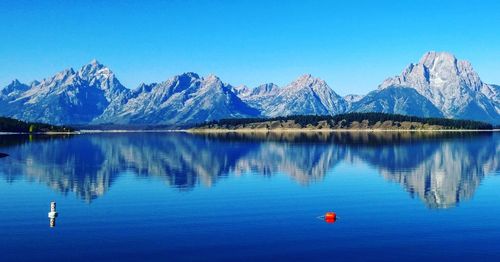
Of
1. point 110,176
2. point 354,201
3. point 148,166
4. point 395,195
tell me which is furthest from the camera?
point 148,166

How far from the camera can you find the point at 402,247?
152 feet

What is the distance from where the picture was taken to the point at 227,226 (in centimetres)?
5550

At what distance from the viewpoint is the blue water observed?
45.5 meters

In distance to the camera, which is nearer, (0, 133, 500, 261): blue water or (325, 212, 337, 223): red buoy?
(0, 133, 500, 261): blue water

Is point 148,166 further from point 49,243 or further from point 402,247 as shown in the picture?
point 402,247

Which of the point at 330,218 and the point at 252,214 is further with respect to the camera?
the point at 252,214

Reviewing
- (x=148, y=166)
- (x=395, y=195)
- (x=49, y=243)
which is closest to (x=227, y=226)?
(x=49, y=243)

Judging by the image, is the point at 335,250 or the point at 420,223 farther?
the point at 420,223

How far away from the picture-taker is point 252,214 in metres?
62.8

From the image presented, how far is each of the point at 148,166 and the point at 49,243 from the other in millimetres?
80900

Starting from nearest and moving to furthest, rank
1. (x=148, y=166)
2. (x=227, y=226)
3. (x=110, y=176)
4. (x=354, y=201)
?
(x=227, y=226), (x=354, y=201), (x=110, y=176), (x=148, y=166)

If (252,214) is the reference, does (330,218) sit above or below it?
above

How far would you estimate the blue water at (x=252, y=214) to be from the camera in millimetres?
45500

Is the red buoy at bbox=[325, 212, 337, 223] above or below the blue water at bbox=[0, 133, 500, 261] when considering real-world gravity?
above
